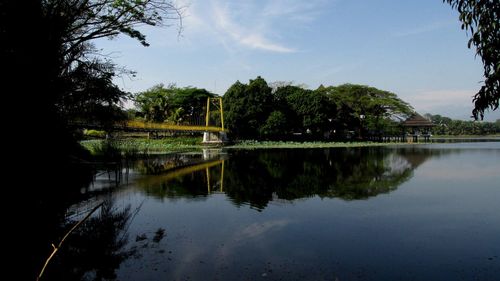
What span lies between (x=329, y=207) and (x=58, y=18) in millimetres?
7179

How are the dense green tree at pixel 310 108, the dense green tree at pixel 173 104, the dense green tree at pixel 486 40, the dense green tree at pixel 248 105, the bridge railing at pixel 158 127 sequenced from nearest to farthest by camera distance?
the dense green tree at pixel 486 40
the bridge railing at pixel 158 127
the dense green tree at pixel 248 105
the dense green tree at pixel 310 108
the dense green tree at pixel 173 104

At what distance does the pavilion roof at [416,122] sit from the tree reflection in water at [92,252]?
174 ft

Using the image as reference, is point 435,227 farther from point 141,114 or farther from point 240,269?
point 141,114

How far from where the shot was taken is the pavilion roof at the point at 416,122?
5447 centimetres

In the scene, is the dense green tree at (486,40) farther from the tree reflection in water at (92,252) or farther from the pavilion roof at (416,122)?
the pavilion roof at (416,122)

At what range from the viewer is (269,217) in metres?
8.70

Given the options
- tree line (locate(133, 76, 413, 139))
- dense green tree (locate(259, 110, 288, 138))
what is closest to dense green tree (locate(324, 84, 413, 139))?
tree line (locate(133, 76, 413, 139))

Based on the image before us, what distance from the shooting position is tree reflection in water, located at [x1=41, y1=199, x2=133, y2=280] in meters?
5.27

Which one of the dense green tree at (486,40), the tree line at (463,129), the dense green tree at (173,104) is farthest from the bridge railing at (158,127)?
the tree line at (463,129)

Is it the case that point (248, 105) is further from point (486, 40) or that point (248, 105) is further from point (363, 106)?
point (486, 40)

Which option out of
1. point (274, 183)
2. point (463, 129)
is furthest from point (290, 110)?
point (463, 129)

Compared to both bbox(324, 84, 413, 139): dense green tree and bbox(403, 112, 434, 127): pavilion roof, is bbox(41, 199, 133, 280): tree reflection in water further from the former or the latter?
bbox(403, 112, 434, 127): pavilion roof

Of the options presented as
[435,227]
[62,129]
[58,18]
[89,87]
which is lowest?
[435,227]

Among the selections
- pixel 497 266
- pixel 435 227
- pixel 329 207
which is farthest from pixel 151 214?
pixel 497 266
